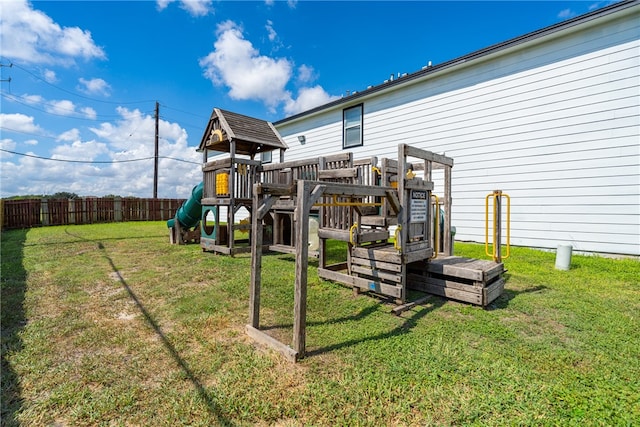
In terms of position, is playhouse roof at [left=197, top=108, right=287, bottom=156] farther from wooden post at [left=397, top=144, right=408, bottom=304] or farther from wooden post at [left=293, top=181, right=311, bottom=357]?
wooden post at [left=293, top=181, right=311, bottom=357]

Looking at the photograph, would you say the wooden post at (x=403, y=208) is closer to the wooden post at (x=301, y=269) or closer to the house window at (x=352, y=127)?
the wooden post at (x=301, y=269)

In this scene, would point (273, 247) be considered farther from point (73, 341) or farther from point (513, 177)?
point (513, 177)

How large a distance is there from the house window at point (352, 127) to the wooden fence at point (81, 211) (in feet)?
52.4

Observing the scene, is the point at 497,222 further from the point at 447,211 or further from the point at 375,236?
the point at 375,236

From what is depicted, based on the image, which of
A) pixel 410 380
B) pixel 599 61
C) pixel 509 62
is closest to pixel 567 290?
pixel 410 380

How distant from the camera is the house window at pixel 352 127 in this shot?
11055 millimetres

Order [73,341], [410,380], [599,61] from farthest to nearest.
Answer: [599,61] → [73,341] → [410,380]

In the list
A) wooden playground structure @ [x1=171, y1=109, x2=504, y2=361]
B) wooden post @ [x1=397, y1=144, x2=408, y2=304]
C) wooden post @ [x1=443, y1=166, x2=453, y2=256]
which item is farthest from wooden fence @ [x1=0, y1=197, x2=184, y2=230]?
wooden post @ [x1=443, y1=166, x2=453, y2=256]

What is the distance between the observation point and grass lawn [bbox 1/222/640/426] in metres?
2.02

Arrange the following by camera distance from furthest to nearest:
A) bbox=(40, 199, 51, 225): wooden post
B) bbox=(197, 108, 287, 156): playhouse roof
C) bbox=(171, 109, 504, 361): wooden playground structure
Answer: bbox=(40, 199, 51, 225): wooden post, bbox=(197, 108, 287, 156): playhouse roof, bbox=(171, 109, 504, 361): wooden playground structure

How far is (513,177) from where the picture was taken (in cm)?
763

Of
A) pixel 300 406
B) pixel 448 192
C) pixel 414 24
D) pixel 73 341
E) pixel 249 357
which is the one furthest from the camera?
pixel 414 24

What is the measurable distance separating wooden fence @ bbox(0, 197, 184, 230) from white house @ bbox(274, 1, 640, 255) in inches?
729

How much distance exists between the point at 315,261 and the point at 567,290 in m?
4.68
